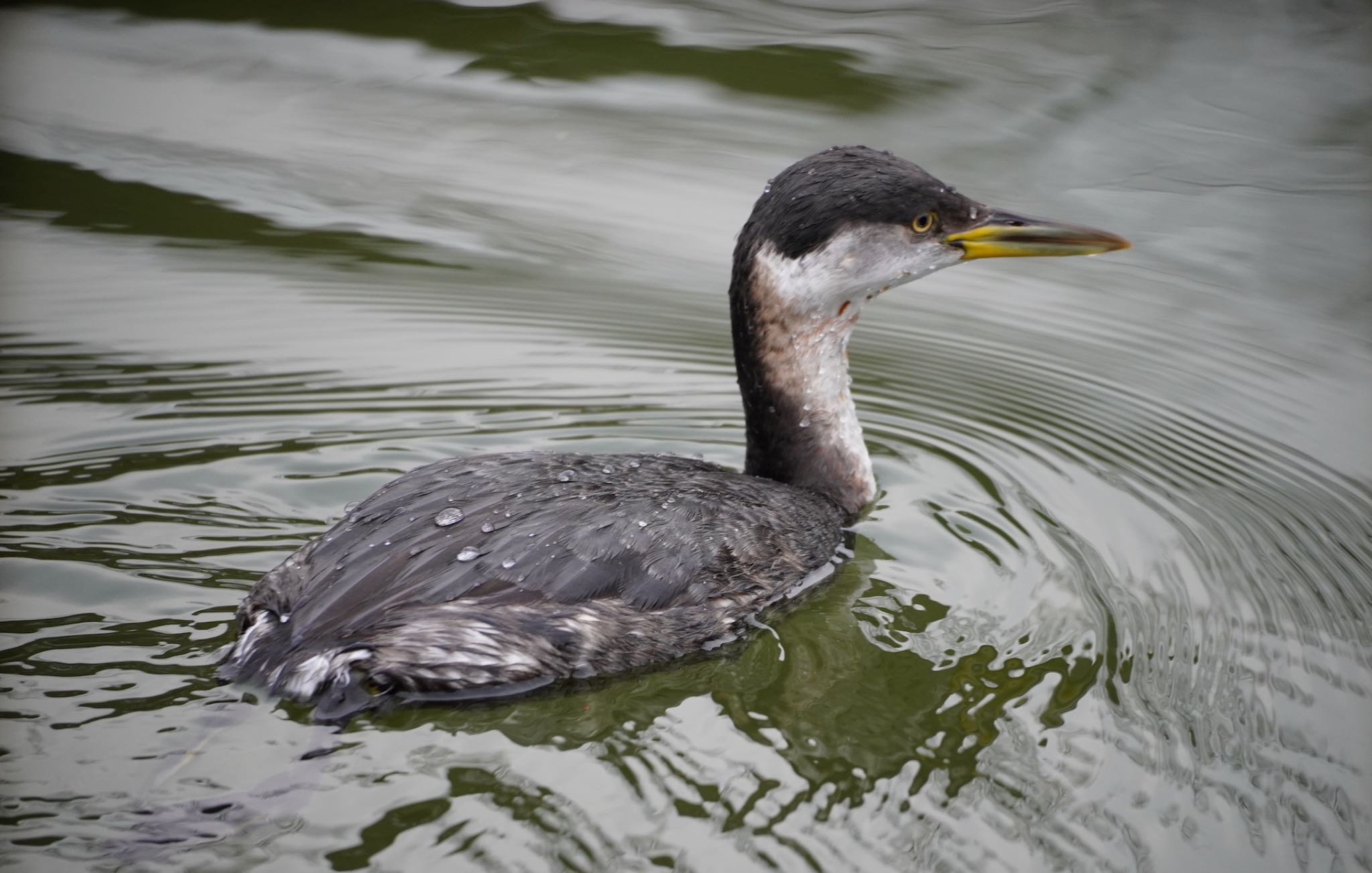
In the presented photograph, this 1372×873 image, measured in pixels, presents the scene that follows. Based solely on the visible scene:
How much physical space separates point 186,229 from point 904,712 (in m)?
4.70

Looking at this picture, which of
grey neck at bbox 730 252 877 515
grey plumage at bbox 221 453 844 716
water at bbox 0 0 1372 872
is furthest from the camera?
grey neck at bbox 730 252 877 515

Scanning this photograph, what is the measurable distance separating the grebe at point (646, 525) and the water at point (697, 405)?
12 centimetres

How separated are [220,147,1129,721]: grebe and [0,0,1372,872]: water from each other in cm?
12

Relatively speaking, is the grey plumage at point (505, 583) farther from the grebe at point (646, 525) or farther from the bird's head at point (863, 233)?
the bird's head at point (863, 233)

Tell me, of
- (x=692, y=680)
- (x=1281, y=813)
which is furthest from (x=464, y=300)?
(x=1281, y=813)

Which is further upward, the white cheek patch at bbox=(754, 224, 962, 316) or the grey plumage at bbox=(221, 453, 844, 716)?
the white cheek patch at bbox=(754, 224, 962, 316)

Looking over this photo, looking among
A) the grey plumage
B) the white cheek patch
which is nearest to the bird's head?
the white cheek patch

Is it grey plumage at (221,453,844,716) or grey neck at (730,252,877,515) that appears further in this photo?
grey neck at (730,252,877,515)

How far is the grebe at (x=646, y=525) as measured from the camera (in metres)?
3.87

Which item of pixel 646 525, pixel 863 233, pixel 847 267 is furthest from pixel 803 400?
pixel 646 525

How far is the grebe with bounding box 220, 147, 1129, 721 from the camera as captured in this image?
3873mm

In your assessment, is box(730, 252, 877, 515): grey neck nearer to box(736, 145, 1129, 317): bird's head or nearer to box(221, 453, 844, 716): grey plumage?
box(736, 145, 1129, 317): bird's head

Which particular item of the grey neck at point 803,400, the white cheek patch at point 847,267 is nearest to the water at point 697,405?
the grey neck at point 803,400

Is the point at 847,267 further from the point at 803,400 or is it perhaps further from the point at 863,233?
the point at 803,400
